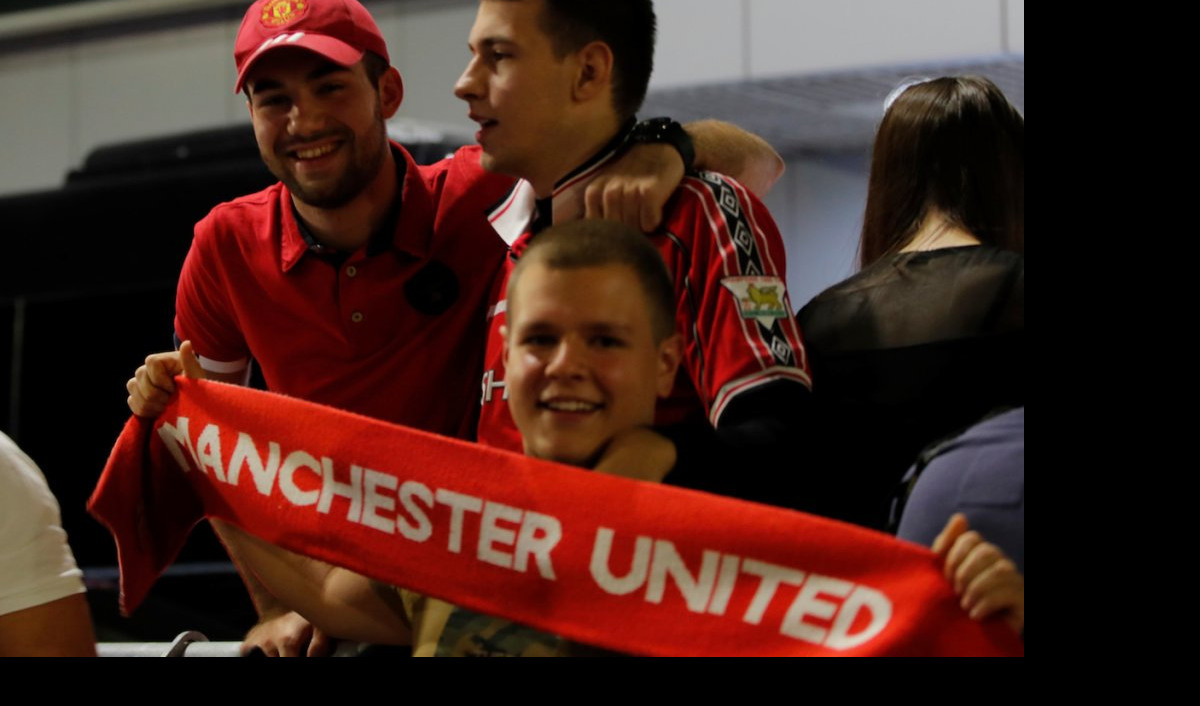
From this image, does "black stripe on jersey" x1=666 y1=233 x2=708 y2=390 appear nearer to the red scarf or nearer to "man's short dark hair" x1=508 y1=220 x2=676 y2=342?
"man's short dark hair" x1=508 y1=220 x2=676 y2=342

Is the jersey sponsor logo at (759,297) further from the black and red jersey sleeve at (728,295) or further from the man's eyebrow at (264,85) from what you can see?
the man's eyebrow at (264,85)

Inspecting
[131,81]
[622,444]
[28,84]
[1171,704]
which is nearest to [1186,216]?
[1171,704]

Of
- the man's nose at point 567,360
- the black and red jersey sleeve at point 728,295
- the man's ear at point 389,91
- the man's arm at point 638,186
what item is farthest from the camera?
the man's ear at point 389,91

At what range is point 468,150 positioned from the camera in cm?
211

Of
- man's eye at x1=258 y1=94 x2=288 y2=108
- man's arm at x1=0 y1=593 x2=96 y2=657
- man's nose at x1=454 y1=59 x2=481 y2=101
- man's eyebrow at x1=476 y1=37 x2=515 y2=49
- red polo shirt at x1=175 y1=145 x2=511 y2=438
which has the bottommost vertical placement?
man's arm at x1=0 y1=593 x2=96 y2=657

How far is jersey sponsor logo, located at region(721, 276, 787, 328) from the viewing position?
1.56 m

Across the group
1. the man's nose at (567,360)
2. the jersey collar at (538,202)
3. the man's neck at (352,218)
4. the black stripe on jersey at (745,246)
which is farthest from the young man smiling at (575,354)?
the man's neck at (352,218)

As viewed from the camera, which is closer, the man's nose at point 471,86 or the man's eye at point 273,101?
the man's nose at point 471,86

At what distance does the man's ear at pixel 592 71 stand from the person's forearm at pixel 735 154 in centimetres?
21

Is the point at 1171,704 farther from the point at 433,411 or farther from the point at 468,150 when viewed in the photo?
the point at 468,150

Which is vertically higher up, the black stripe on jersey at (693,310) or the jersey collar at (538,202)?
the jersey collar at (538,202)

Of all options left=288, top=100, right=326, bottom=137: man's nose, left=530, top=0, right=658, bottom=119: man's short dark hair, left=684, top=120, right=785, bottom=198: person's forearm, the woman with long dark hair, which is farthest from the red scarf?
left=684, top=120, right=785, bottom=198: person's forearm

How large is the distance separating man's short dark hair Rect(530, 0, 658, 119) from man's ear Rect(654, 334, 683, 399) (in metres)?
0.40

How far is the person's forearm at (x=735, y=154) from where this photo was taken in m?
1.96
